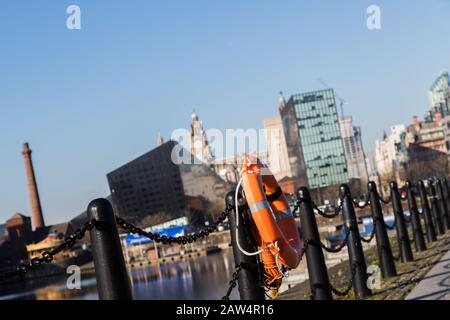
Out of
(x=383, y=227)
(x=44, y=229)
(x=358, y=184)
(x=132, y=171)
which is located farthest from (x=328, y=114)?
(x=383, y=227)

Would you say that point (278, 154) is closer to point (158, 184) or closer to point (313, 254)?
point (158, 184)

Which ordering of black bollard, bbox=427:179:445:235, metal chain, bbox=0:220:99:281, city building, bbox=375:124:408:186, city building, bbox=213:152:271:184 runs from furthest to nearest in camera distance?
city building, bbox=375:124:408:186 < black bollard, bbox=427:179:445:235 < city building, bbox=213:152:271:184 < metal chain, bbox=0:220:99:281

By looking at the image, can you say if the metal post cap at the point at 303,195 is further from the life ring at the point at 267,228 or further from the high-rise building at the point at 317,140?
the high-rise building at the point at 317,140

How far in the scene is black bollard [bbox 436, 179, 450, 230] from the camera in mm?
13883

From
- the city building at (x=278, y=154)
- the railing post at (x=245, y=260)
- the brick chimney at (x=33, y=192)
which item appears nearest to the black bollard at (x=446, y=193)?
the railing post at (x=245, y=260)

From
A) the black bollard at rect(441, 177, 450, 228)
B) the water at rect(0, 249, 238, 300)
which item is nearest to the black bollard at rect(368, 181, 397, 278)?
the black bollard at rect(441, 177, 450, 228)

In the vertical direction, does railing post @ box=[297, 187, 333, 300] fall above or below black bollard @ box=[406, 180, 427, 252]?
above

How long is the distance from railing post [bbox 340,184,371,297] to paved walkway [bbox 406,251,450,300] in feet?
2.31

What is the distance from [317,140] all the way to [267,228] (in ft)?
444

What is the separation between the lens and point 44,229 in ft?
376

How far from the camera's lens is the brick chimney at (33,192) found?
102750 millimetres

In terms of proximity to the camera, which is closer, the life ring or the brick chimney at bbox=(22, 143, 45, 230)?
the life ring

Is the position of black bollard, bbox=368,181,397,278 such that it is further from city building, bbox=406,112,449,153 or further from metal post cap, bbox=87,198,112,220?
city building, bbox=406,112,449,153
